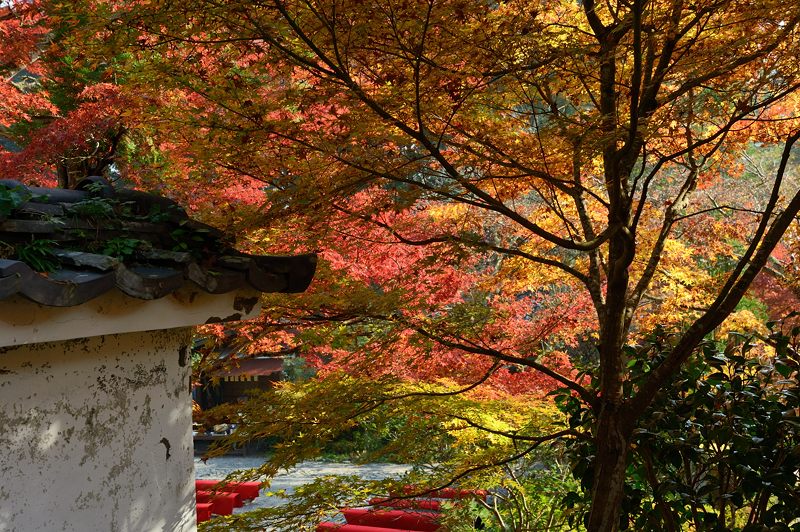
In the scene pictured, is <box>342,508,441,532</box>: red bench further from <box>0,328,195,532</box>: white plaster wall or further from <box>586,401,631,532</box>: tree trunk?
<box>0,328,195,532</box>: white plaster wall

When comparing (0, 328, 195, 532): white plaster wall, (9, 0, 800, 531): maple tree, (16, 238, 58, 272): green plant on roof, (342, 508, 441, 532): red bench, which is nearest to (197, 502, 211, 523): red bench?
(342, 508, 441, 532): red bench

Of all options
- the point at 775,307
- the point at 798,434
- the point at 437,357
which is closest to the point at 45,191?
the point at 798,434

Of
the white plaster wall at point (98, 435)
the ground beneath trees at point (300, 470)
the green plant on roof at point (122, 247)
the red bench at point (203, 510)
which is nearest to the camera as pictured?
the white plaster wall at point (98, 435)

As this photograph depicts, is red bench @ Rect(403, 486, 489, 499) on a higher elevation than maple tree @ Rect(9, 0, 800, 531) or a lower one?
lower

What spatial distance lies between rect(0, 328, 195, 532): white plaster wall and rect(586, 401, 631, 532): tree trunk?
6.96 ft

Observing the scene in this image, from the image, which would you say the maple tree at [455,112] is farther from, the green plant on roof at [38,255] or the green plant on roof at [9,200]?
the green plant on roof at [38,255]

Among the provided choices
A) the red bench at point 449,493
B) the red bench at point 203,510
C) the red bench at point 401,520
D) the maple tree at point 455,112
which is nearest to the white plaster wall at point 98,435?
the maple tree at point 455,112

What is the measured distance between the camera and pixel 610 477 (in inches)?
140

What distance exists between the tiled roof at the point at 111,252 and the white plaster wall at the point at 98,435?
1.35 feet

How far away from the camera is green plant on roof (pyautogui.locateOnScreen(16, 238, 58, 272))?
2.33m

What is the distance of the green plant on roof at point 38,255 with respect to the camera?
2.33 metres

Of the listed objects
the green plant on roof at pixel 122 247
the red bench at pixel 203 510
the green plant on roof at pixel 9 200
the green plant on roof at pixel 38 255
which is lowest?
the red bench at pixel 203 510

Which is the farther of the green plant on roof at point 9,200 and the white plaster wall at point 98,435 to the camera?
the white plaster wall at point 98,435

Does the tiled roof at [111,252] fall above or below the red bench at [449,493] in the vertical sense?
above
